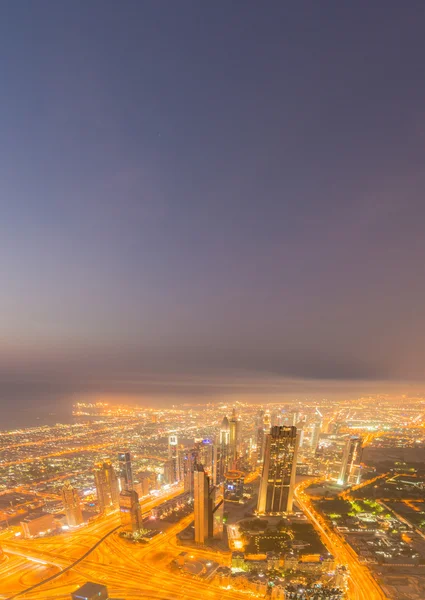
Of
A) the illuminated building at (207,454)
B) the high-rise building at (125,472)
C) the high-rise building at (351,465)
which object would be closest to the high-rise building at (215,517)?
the high-rise building at (125,472)

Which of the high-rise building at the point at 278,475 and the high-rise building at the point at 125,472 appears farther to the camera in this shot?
the high-rise building at the point at 125,472

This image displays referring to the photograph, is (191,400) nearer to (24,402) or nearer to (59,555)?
(24,402)

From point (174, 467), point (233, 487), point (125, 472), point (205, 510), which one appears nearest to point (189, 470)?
point (174, 467)

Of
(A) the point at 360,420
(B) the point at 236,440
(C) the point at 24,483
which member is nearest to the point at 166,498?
(B) the point at 236,440

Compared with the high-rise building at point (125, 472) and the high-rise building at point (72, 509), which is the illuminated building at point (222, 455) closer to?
the high-rise building at point (125, 472)

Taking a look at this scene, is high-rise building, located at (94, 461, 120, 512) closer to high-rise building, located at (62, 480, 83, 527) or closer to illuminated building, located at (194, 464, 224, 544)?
high-rise building, located at (62, 480, 83, 527)

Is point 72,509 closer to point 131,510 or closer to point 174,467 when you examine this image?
point 131,510
